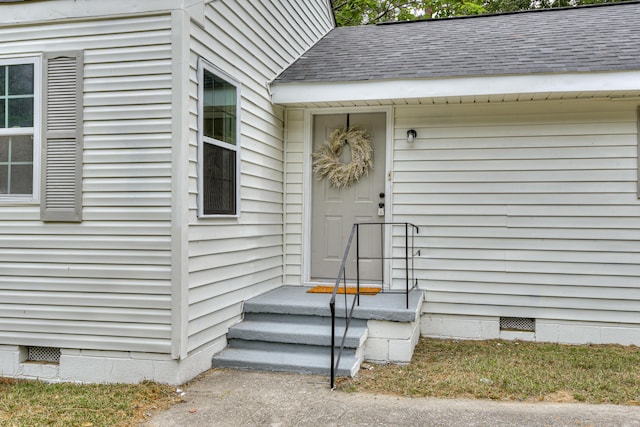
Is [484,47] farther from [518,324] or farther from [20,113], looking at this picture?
[20,113]

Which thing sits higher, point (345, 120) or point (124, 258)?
point (345, 120)

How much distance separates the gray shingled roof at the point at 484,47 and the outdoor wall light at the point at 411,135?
2.09 ft

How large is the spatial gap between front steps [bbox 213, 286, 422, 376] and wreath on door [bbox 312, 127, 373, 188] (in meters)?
1.53

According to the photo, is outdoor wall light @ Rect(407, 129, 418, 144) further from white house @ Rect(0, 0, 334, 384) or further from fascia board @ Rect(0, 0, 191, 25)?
fascia board @ Rect(0, 0, 191, 25)

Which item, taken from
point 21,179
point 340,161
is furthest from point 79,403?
point 340,161

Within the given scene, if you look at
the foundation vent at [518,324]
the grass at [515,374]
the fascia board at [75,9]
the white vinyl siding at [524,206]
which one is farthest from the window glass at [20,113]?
the foundation vent at [518,324]

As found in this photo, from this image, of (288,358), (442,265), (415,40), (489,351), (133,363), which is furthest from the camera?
(415,40)

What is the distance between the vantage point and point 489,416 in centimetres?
334

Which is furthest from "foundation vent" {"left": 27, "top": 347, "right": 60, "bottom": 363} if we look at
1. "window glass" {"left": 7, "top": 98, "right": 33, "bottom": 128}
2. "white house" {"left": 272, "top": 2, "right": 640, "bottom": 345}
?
"white house" {"left": 272, "top": 2, "right": 640, "bottom": 345}

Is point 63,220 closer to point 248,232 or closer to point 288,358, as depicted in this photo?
point 248,232

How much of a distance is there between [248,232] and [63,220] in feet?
5.45

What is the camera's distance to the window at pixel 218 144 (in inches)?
166

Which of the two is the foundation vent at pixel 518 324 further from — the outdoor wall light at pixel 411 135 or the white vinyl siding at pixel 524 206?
the outdoor wall light at pixel 411 135

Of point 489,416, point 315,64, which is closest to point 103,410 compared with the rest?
point 489,416
